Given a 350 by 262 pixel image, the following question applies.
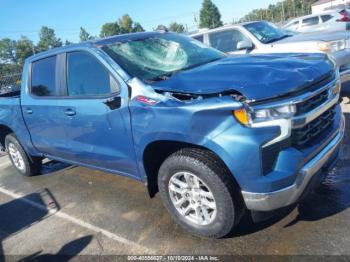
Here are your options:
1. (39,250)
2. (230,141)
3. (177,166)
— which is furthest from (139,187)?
(230,141)

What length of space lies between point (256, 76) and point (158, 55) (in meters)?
1.42

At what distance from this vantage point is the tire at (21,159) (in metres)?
6.07

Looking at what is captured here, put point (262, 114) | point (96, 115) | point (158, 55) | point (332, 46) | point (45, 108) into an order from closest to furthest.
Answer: point (262, 114)
point (96, 115)
point (158, 55)
point (45, 108)
point (332, 46)

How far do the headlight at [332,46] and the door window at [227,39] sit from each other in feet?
6.63

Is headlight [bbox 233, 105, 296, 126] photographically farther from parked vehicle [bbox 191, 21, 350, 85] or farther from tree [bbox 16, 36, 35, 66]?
tree [bbox 16, 36, 35, 66]

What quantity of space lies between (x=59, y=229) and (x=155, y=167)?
1.39 metres

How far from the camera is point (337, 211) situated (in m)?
3.60

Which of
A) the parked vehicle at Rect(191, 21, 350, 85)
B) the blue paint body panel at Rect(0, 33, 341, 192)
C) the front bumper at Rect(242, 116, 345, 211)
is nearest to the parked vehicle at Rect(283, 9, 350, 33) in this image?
the parked vehicle at Rect(191, 21, 350, 85)

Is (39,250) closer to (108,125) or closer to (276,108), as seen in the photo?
(108,125)

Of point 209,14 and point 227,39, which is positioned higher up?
point 227,39

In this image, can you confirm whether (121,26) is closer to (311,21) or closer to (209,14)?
(209,14)

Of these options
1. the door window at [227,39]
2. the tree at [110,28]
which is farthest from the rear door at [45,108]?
the tree at [110,28]

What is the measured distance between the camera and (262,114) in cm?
283

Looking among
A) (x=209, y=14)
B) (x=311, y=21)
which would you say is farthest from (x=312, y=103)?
(x=209, y=14)
